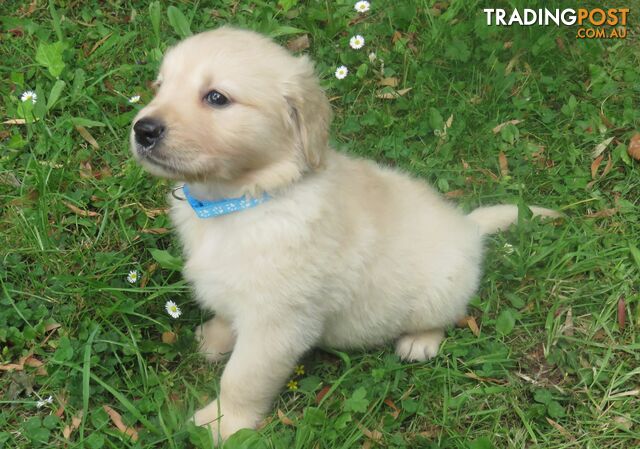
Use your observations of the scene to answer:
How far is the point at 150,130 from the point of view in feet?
7.70

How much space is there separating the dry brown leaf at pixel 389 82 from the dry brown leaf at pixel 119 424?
261cm

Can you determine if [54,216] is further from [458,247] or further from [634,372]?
[634,372]

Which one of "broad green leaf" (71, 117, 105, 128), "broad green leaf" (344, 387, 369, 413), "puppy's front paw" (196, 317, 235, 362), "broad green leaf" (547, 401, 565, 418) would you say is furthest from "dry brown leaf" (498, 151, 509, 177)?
"broad green leaf" (71, 117, 105, 128)

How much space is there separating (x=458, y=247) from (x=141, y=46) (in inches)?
106

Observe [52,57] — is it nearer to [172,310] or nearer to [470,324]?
[172,310]

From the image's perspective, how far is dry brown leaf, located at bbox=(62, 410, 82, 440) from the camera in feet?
9.73

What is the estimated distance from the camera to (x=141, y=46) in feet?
15.2

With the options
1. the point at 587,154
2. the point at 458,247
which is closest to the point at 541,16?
the point at 587,154

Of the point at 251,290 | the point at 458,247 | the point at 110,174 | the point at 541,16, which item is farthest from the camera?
the point at 541,16

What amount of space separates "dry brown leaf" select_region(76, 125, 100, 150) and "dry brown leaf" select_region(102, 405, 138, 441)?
1728 millimetres

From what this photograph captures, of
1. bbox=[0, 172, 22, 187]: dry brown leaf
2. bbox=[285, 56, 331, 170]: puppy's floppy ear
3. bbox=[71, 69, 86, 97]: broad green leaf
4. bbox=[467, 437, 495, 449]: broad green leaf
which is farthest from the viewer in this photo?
bbox=[71, 69, 86, 97]: broad green leaf

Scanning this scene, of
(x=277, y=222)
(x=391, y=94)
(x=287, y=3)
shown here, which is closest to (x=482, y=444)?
(x=277, y=222)

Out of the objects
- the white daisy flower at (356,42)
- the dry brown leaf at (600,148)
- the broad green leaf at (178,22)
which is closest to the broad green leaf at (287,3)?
the white daisy flower at (356,42)

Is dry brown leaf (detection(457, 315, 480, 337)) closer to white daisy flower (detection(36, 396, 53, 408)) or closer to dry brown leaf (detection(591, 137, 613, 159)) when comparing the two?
dry brown leaf (detection(591, 137, 613, 159))
